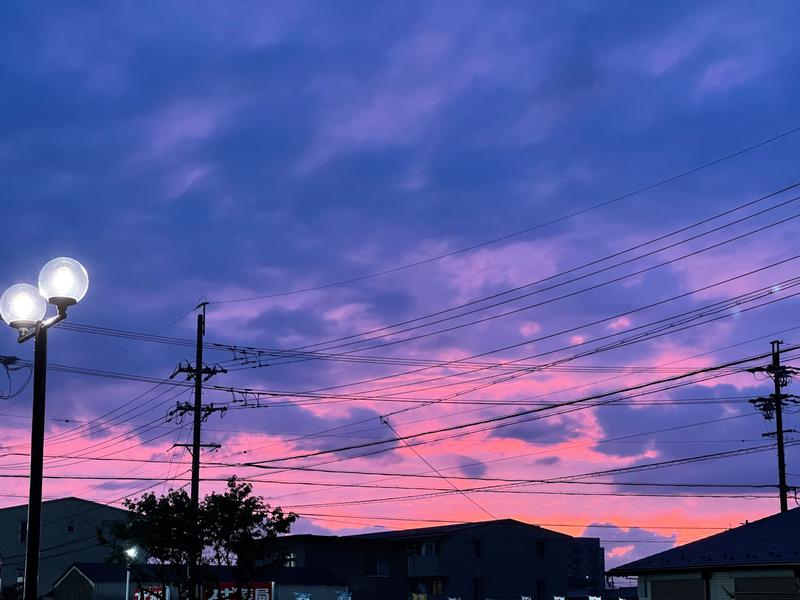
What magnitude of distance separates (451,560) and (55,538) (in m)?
39.1

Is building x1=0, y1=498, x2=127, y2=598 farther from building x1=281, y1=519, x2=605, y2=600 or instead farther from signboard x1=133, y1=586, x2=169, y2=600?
signboard x1=133, y1=586, x2=169, y2=600

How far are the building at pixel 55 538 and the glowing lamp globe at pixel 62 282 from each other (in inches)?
3478

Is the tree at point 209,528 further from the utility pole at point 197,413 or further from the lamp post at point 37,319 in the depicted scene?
the lamp post at point 37,319

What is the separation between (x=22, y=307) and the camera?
1288 cm

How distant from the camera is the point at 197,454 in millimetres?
45438

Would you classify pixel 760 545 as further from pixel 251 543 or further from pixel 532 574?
pixel 532 574

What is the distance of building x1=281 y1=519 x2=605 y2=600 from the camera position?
252 ft

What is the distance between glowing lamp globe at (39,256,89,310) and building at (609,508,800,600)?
84.9 feet

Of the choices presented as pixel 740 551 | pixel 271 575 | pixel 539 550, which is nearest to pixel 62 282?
pixel 740 551

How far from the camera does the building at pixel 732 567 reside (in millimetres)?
31766

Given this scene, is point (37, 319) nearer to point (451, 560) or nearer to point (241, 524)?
point (241, 524)

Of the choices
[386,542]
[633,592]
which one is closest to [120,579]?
[386,542]

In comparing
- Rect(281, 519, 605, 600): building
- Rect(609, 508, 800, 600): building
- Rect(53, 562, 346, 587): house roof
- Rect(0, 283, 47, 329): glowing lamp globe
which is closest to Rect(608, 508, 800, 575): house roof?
Rect(609, 508, 800, 600): building

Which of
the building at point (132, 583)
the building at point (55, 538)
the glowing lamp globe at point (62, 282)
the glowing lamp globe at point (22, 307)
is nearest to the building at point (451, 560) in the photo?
the building at point (132, 583)
